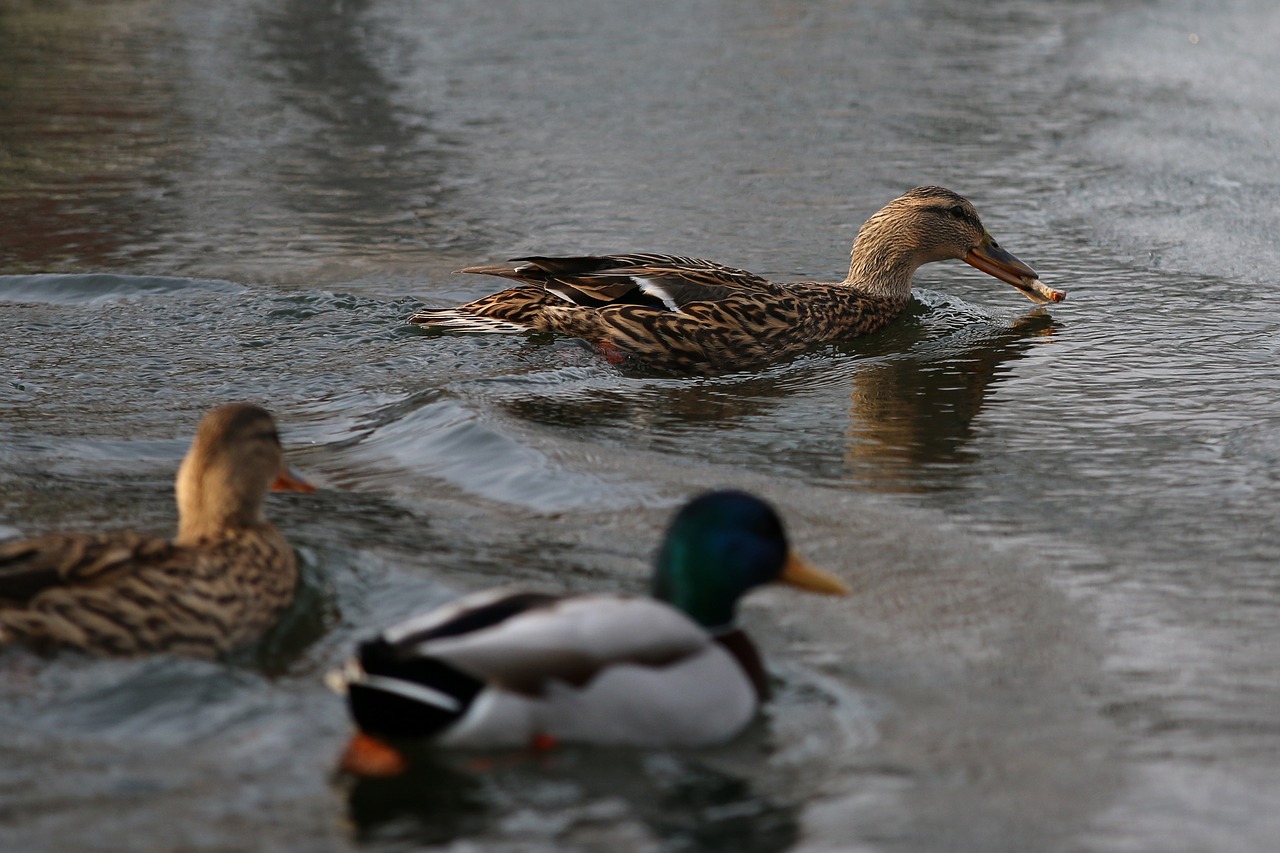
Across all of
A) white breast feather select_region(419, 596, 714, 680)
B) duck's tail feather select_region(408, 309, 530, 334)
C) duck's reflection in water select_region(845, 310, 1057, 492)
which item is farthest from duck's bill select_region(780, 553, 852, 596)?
duck's tail feather select_region(408, 309, 530, 334)

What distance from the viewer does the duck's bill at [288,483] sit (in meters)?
5.80

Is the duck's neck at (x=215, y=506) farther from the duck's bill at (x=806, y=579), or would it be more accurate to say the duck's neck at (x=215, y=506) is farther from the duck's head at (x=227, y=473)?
the duck's bill at (x=806, y=579)

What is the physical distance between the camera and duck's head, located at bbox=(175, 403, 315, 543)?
553 centimetres

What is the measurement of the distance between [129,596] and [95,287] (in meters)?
5.12

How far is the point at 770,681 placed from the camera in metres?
4.96

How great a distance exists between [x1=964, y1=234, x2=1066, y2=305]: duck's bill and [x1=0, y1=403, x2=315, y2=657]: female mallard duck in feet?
17.4

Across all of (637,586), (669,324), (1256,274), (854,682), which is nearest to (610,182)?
(669,324)

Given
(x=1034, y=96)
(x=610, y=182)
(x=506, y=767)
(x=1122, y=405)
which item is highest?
(x=1034, y=96)

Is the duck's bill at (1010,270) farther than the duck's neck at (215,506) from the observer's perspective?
Yes

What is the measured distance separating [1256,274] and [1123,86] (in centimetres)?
596

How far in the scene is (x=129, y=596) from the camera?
495 centimetres

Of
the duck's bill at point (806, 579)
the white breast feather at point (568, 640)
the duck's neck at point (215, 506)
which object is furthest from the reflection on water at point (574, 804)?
the duck's neck at point (215, 506)

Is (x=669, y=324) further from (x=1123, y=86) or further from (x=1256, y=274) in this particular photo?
(x=1123, y=86)

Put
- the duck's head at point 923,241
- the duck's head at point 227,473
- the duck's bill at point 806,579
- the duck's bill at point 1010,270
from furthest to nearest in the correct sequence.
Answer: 1. the duck's head at point 923,241
2. the duck's bill at point 1010,270
3. the duck's head at point 227,473
4. the duck's bill at point 806,579
